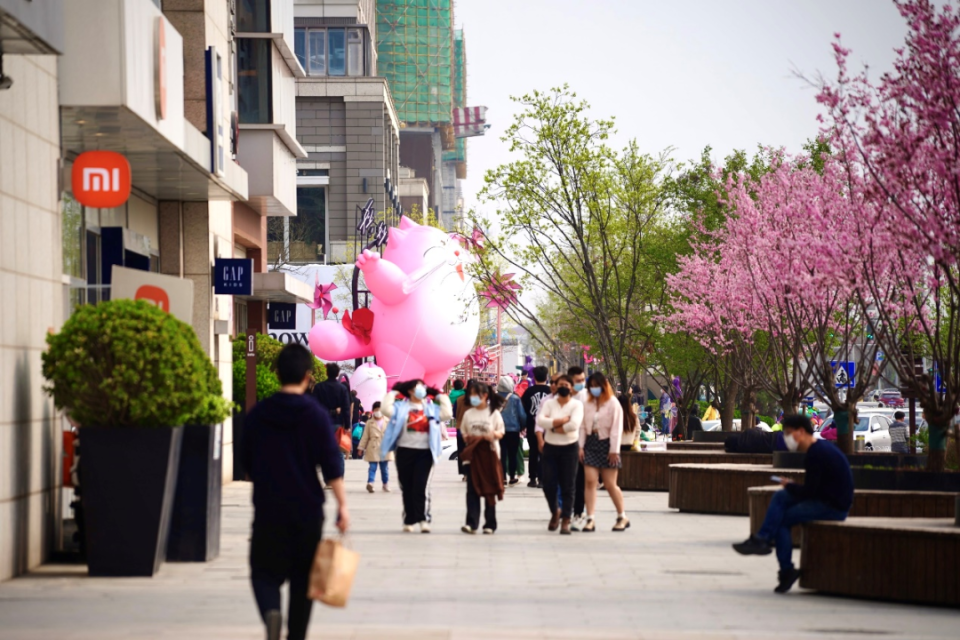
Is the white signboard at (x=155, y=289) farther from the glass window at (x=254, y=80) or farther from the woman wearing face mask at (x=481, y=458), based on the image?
the glass window at (x=254, y=80)

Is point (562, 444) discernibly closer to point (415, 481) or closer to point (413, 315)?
point (415, 481)

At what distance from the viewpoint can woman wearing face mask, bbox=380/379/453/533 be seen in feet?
52.7

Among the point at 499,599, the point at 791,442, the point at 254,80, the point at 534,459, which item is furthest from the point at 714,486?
the point at 254,80

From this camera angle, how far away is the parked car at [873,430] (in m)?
39.8

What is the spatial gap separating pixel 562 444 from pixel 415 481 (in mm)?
1645

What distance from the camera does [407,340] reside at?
39188 mm

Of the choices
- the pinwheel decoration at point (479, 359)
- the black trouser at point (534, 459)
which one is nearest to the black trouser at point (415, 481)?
the black trouser at point (534, 459)

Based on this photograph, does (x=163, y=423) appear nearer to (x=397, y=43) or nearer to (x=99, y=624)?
(x=99, y=624)

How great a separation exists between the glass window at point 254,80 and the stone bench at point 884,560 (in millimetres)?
16040

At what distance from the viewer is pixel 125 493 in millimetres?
11578

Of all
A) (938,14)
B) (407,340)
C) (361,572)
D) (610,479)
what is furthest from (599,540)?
(407,340)

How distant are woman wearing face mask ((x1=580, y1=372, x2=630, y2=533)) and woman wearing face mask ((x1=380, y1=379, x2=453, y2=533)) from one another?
1627 millimetres

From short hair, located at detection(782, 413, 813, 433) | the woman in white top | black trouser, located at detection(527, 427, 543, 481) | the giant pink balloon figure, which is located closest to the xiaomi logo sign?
the woman in white top

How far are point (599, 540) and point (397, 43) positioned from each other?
426 feet
